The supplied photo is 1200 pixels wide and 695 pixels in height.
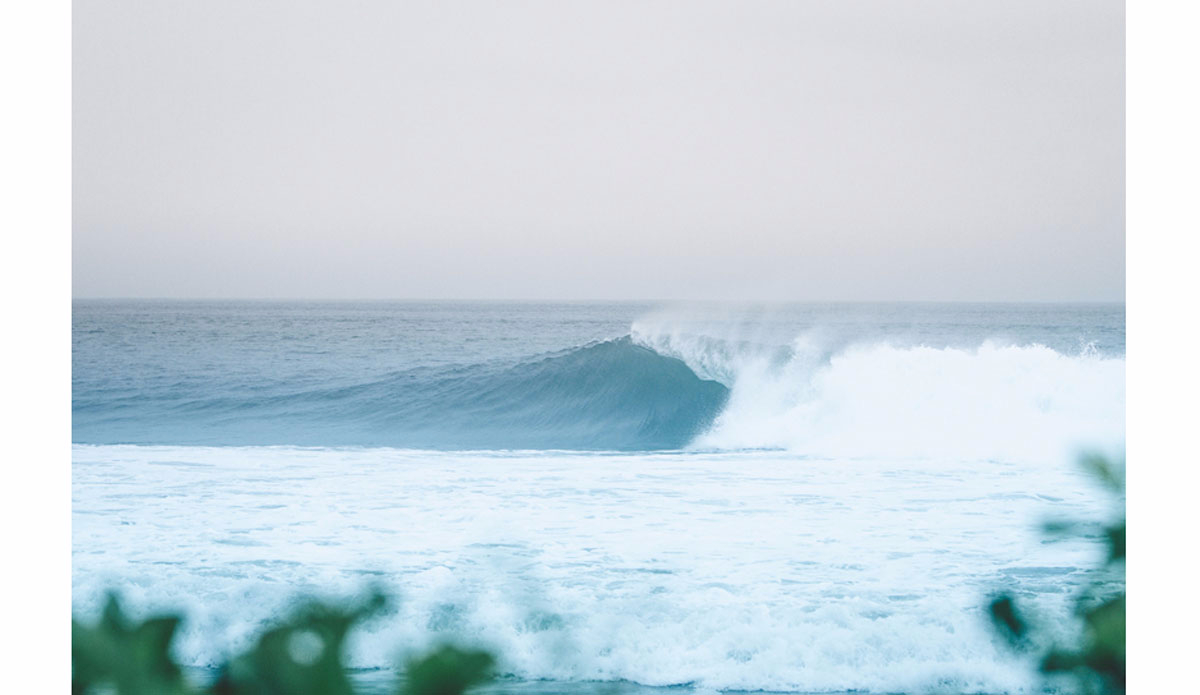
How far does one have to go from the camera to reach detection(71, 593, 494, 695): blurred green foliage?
377mm

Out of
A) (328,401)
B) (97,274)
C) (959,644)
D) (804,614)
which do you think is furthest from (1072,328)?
(97,274)

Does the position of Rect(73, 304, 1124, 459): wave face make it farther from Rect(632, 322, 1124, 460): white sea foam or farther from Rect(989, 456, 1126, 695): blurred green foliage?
Rect(989, 456, 1126, 695): blurred green foliage

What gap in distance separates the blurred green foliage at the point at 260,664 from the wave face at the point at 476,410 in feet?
9.19

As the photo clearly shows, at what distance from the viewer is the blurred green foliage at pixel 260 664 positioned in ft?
1.24

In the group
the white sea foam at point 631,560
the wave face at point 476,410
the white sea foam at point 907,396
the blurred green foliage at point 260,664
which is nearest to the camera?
the blurred green foliage at point 260,664

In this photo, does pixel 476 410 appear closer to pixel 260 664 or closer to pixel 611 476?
pixel 611 476

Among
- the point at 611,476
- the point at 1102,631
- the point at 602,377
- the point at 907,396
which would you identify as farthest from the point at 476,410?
the point at 1102,631

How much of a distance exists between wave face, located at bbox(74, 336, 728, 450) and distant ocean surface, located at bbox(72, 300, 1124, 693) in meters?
0.01

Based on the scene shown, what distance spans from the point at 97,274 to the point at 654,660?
2.05 meters

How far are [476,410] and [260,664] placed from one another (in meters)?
3.08

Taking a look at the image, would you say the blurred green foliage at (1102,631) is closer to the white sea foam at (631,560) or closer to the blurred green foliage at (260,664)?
the blurred green foliage at (260,664)

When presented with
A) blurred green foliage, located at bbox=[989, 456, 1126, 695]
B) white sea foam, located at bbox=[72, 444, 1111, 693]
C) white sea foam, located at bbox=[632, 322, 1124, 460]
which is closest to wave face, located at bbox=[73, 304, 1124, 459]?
white sea foam, located at bbox=[632, 322, 1124, 460]

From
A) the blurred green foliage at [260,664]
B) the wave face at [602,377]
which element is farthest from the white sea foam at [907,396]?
the blurred green foliage at [260,664]

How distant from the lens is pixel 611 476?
126 inches
